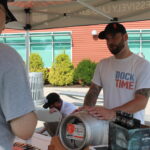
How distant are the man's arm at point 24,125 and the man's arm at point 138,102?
1.03 m

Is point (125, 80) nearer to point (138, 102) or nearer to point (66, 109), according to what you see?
point (138, 102)

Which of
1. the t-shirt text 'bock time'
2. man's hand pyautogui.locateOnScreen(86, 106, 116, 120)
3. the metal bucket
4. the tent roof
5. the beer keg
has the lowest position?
the metal bucket

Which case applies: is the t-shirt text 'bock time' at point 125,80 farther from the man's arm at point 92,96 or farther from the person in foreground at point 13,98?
the person in foreground at point 13,98

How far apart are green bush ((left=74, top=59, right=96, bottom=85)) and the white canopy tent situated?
8.86 meters

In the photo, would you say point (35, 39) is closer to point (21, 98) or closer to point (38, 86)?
point (38, 86)

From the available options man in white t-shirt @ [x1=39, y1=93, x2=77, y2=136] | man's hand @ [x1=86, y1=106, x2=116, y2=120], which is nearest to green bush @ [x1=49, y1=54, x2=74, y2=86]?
man in white t-shirt @ [x1=39, y1=93, x2=77, y2=136]

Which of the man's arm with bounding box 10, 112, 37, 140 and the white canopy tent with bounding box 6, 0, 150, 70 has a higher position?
the white canopy tent with bounding box 6, 0, 150, 70

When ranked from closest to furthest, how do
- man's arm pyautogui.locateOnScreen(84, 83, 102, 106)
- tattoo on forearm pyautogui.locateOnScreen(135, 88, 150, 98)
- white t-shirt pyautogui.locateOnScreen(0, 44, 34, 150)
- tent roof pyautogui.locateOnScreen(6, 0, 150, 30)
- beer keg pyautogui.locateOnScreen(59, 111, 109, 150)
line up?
white t-shirt pyautogui.locateOnScreen(0, 44, 34, 150), beer keg pyautogui.locateOnScreen(59, 111, 109, 150), tattoo on forearm pyautogui.locateOnScreen(135, 88, 150, 98), man's arm pyautogui.locateOnScreen(84, 83, 102, 106), tent roof pyautogui.locateOnScreen(6, 0, 150, 30)

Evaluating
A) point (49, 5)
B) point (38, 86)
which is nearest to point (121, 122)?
point (49, 5)

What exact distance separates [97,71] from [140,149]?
159 cm

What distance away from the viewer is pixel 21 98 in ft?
3.27

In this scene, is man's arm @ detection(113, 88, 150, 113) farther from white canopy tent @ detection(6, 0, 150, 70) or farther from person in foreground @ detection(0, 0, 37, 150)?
white canopy tent @ detection(6, 0, 150, 70)

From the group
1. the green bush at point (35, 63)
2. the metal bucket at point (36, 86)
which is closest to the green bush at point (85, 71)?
the green bush at point (35, 63)

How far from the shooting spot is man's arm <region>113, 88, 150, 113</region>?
6.72ft
